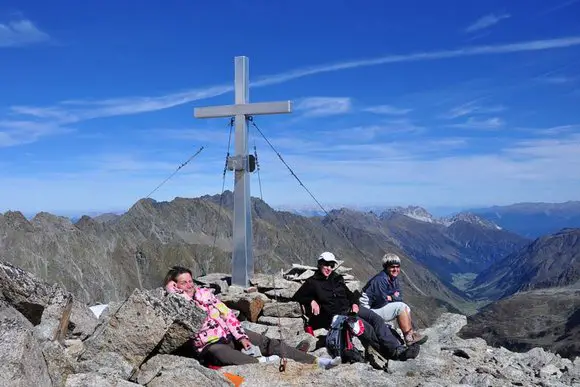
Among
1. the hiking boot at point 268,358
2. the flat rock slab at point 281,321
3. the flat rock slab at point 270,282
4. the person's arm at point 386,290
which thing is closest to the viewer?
the hiking boot at point 268,358

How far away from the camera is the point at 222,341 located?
10562mm

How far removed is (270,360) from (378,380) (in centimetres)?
220

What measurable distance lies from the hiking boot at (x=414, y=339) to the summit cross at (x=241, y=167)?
6.02 m

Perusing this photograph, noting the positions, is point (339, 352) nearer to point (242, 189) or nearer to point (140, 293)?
point (140, 293)

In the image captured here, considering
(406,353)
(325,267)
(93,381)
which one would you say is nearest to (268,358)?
(406,353)

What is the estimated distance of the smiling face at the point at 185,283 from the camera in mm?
10688

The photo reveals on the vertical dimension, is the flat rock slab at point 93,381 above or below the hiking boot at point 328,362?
above

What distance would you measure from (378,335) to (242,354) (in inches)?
128

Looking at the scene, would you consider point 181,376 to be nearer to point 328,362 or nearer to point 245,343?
point 245,343

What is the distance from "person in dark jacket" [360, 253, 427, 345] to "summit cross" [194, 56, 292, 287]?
17.7 feet

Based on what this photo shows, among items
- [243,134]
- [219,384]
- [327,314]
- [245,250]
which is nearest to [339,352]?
[327,314]

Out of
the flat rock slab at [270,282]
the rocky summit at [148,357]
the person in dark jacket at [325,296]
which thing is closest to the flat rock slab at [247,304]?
the flat rock slab at [270,282]

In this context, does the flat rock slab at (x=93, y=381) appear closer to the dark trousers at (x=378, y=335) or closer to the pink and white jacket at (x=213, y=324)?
the pink and white jacket at (x=213, y=324)

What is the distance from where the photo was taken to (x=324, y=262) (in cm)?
1310
